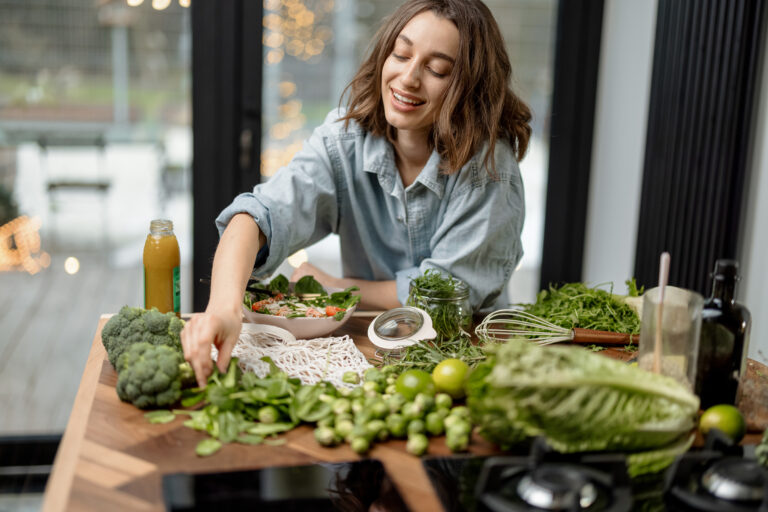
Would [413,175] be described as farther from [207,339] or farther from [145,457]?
[145,457]

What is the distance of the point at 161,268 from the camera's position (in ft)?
5.43

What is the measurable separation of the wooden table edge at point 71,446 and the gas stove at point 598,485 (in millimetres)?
505

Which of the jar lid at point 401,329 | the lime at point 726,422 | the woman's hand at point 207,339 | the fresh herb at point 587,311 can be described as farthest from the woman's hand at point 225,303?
the lime at point 726,422

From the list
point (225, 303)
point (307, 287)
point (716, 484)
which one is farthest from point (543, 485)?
point (307, 287)

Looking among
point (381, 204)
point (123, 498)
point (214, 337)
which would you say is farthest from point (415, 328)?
point (123, 498)

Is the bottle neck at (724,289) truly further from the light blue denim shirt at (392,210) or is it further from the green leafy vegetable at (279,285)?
the green leafy vegetable at (279,285)

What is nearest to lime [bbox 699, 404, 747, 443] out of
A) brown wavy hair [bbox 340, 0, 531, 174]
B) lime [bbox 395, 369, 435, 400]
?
lime [bbox 395, 369, 435, 400]

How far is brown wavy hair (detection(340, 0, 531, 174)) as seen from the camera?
1791mm

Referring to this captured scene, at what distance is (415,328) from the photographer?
1553mm

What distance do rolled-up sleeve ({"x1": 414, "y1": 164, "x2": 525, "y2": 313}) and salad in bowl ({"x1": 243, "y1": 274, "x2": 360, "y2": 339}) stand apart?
0.25 metres

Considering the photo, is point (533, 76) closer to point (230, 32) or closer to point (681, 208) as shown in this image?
point (681, 208)

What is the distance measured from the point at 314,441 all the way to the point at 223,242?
62cm

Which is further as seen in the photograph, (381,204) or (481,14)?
(381,204)

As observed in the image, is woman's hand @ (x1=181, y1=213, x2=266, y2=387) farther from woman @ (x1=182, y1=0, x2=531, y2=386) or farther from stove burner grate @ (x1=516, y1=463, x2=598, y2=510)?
stove burner grate @ (x1=516, y1=463, x2=598, y2=510)
